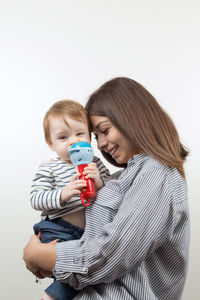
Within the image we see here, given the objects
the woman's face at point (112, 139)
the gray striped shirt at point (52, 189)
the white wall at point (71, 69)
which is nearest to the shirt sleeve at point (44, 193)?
the gray striped shirt at point (52, 189)

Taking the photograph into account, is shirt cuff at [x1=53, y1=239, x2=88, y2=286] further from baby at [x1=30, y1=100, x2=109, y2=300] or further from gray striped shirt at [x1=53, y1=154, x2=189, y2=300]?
baby at [x1=30, y1=100, x2=109, y2=300]

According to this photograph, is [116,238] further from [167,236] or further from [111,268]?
[167,236]

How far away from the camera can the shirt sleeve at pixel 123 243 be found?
110cm

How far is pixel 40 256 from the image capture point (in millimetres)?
1204

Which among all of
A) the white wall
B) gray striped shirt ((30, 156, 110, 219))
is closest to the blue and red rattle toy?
gray striped shirt ((30, 156, 110, 219))

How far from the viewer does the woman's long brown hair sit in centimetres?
132

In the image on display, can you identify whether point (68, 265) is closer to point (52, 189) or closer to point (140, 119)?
point (52, 189)

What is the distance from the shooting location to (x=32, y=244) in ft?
4.25

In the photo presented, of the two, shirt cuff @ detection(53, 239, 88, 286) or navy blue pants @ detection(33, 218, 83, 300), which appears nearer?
shirt cuff @ detection(53, 239, 88, 286)

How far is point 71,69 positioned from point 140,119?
1212 mm

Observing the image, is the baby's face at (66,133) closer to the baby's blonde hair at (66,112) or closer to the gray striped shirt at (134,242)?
the baby's blonde hair at (66,112)

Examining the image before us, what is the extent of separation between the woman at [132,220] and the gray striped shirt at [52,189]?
117mm

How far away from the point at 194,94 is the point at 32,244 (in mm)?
1751

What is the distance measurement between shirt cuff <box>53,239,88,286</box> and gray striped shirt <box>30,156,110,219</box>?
0.20 metres
